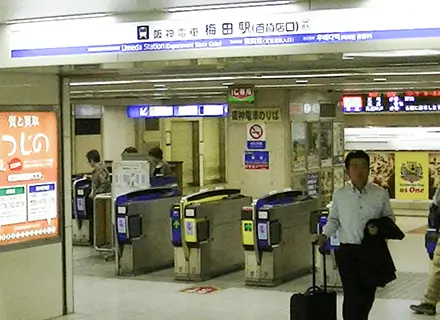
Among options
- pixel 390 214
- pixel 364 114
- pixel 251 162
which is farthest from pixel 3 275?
pixel 364 114

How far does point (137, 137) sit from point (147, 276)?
14.1m

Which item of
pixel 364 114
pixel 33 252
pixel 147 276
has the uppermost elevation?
pixel 364 114

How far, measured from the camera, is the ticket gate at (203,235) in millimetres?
10688

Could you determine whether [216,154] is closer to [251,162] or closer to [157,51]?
[251,162]

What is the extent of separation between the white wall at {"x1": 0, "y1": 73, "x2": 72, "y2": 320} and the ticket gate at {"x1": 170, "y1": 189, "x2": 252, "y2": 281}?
2.33m

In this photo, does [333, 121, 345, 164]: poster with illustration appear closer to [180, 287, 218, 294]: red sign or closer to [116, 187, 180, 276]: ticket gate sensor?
[116, 187, 180, 276]: ticket gate sensor

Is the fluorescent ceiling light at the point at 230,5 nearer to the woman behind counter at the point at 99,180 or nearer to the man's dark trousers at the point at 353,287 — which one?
the man's dark trousers at the point at 353,287

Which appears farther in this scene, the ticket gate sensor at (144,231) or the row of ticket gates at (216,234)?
the ticket gate sensor at (144,231)

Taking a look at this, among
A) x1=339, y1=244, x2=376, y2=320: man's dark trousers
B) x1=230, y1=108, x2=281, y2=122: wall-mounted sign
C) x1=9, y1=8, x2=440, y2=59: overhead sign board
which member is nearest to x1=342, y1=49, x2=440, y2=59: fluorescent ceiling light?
x1=9, y1=8, x2=440, y2=59: overhead sign board

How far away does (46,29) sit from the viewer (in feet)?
23.3

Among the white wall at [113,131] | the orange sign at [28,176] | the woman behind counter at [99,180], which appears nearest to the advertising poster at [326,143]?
the woman behind counter at [99,180]

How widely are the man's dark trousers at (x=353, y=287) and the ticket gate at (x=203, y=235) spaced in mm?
4359

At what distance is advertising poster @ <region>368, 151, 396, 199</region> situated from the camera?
19.4 m

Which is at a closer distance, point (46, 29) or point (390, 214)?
point (390, 214)
